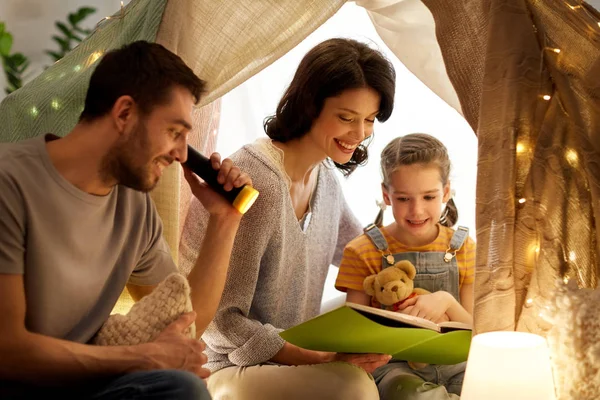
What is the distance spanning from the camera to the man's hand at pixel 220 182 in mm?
1593

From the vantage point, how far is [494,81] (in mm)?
1605

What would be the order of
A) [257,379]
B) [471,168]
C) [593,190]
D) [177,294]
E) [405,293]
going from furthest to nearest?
[471,168]
[405,293]
[257,379]
[593,190]
[177,294]

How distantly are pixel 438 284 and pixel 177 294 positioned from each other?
79 centimetres

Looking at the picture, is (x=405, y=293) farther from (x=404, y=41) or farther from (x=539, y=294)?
(x=404, y=41)

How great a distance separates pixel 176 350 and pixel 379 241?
779mm

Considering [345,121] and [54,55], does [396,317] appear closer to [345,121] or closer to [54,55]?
[345,121]

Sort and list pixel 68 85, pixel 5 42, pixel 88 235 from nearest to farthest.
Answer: pixel 88 235
pixel 68 85
pixel 5 42

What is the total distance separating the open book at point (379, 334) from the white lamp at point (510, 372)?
15 cm

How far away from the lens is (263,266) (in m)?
1.86

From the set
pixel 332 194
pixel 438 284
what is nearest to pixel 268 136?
pixel 332 194

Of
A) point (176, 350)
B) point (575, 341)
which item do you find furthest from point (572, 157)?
point (176, 350)

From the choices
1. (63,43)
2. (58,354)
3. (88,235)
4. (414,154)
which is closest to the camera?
(58,354)

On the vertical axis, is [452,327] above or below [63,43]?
below

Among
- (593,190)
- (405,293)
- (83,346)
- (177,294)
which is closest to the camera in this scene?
(83,346)
